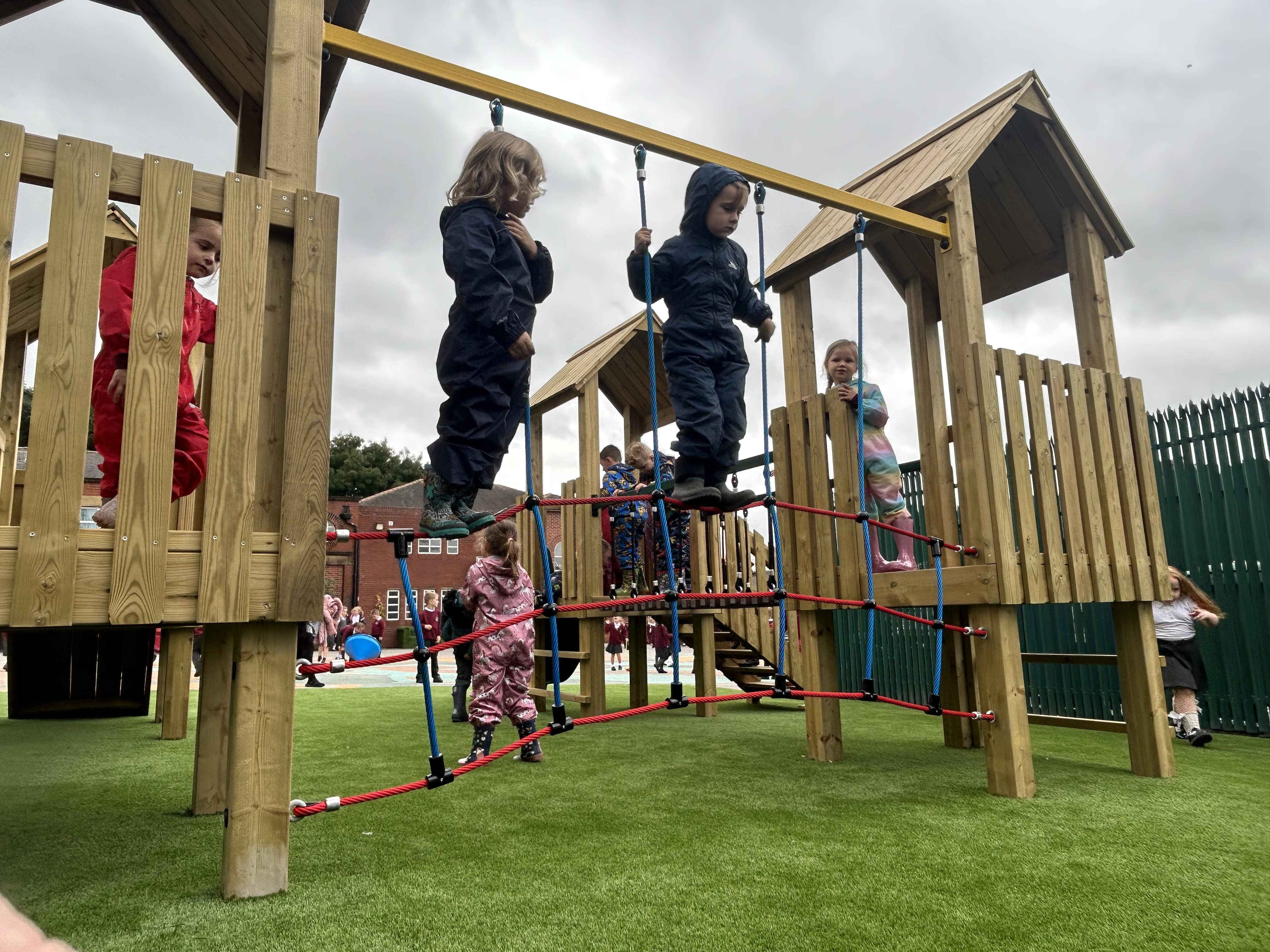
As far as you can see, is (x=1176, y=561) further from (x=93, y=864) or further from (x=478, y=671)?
(x=93, y=864)

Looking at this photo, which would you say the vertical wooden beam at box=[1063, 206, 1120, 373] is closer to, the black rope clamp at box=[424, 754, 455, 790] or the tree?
the black rope clamp at box=[424, 754, 455, 790]

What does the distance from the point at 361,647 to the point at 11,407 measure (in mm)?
15910

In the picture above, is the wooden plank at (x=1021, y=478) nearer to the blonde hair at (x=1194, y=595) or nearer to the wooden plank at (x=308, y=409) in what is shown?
the blonde hair at (x=1194, y=595)

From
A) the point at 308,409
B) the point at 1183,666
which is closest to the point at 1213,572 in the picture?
the point at 1183,666

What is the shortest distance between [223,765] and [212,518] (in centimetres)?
182

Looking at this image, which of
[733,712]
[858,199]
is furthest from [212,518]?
[733,712]

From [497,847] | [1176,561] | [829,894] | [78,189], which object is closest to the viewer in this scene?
[78,189]

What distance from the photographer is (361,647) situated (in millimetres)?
21281

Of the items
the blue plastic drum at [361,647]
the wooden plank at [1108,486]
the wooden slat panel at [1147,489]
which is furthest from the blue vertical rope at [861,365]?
the blue plastic drum at [361,647]

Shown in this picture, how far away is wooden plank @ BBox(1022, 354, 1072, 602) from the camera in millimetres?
4078

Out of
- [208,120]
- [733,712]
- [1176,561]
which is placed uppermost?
[208,120]

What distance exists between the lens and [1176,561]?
7078 millimetres

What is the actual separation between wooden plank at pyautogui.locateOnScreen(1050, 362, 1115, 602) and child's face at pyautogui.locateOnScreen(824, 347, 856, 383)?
1.48 m

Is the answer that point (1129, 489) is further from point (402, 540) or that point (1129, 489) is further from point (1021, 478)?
point (402, 540)
